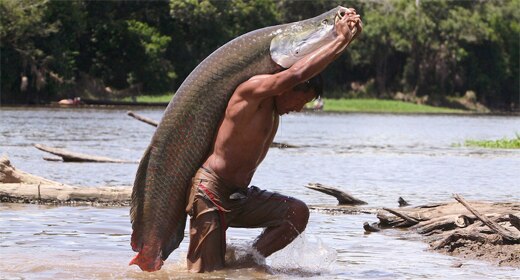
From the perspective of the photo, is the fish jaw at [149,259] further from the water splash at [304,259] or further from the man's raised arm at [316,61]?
the man's raised arm at [316,61]

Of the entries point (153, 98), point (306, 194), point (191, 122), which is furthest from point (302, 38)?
point (153, 98)

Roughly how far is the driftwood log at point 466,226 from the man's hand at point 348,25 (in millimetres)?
2440

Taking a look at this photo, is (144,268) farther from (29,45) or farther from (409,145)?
(29,45)

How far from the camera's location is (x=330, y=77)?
75.4 m

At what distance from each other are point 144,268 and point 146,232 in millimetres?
271

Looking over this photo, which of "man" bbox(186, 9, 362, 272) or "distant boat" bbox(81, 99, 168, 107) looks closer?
"man" bbox(186, 9, 362, 272)

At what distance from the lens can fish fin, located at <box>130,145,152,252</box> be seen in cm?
808

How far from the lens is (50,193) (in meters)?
12.0

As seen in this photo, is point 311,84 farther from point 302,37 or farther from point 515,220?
point 515,220

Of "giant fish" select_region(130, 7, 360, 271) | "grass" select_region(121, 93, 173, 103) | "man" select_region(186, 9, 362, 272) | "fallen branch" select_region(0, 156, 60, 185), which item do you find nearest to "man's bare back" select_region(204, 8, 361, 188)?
"man" select_region(186, 9, 362, 272)

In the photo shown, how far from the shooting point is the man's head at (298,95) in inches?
308

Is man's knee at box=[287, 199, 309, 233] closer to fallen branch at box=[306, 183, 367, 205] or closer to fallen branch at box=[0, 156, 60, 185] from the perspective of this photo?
fallen branch at box=[306, 183, 367, 205]

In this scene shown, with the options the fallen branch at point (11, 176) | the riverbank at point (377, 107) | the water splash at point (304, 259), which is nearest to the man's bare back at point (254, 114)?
the water splash at point (304, 259)

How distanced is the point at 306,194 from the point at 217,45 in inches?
2050
